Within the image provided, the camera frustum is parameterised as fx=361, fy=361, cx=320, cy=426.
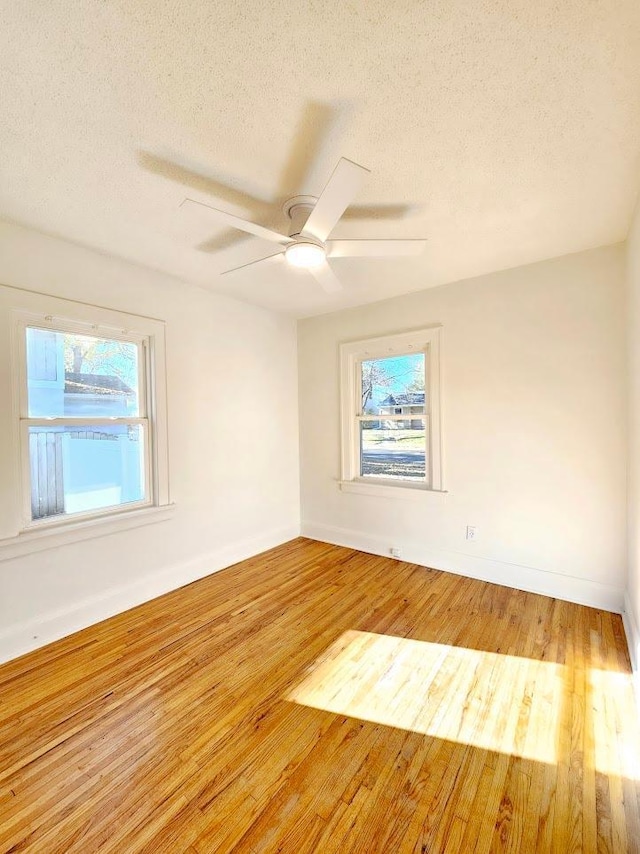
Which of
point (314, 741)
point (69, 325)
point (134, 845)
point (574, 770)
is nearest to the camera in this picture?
point (134, 845)

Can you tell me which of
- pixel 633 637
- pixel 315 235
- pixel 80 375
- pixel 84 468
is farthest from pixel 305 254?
pixel 633 637

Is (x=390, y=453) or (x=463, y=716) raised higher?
(x=390, y=453)

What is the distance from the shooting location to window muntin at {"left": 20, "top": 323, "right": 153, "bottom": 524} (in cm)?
231

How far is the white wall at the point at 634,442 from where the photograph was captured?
196 cm

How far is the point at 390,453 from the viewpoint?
3.73 meters

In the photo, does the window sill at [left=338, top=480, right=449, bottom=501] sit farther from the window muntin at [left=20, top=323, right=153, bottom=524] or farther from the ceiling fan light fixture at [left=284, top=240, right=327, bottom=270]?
the ceiling fan light fixture at [left=284, top=240, right=327, bottom=270]

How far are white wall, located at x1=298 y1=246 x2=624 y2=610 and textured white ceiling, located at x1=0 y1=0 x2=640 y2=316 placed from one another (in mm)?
592

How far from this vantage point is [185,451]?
311 centimetres

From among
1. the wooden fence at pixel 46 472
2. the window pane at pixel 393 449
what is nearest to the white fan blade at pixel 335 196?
the wooden fence at pixel 46 472

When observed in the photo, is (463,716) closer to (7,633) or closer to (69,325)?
(7,633)

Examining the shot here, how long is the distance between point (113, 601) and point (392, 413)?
2830 millimetres

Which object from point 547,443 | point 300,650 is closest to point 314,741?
point 300,650

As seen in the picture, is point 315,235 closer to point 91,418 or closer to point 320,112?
point 320,112

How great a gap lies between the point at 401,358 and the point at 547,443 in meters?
1.49
